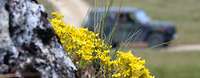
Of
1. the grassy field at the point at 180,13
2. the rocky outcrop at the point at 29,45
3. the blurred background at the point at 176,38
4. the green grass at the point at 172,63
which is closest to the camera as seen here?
the rocky outcrop at the point at 29,45

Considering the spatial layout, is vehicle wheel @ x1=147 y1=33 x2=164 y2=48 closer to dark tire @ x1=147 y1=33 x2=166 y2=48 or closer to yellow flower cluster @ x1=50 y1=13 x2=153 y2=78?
dark tire @ x1=147 y1=33 x2=166 y2=48

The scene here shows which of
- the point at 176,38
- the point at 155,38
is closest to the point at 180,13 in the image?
the point at 176,38

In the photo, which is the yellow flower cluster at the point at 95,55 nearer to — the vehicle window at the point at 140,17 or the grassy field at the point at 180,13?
the vehicle window at the point at 140,17

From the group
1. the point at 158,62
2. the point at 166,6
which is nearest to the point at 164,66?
the point at 158,62

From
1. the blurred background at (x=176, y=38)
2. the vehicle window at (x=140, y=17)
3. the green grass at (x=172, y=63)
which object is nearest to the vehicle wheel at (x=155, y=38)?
the blurred background at (x=176, y=38)

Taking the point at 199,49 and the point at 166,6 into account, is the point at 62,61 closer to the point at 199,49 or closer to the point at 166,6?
the point at 199,49

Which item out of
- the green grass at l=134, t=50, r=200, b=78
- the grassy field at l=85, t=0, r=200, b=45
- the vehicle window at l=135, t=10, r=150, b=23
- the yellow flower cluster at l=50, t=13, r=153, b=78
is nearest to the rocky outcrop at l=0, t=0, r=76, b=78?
the yellow flower cluster at l=50, t=13, r=153, b=78
